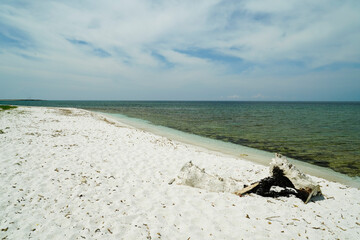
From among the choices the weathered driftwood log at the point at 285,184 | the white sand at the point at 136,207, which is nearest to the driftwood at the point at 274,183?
the weathered driftwood log at the point at 285,184

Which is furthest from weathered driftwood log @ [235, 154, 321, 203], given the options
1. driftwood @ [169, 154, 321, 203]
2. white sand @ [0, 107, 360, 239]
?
white sand @ [0, 107, 360, 239]

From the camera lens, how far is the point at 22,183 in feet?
21.0

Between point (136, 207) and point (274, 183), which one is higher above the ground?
point (274, 183)

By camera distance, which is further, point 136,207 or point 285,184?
point 285,184

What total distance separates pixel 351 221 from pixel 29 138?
1643 centimetres

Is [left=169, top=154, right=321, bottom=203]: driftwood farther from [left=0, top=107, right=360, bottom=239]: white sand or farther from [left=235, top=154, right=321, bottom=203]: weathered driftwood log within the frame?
[left=0, top=107, right=360, bottom=239]: white sand

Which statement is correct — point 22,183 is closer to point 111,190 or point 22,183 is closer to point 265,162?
point 111,190

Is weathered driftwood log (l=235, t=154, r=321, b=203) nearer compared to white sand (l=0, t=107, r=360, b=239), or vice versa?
white sand (l=0, t=107, r=360, b=239)

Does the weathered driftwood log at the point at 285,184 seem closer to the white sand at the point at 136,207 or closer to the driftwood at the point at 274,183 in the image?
the driftwood at the point at 274,183

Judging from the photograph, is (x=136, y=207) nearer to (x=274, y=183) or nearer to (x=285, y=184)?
(x=274, y=183)

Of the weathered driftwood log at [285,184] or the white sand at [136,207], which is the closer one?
the white sand at [136,207]

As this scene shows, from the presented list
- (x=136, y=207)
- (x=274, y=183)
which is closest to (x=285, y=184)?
(x=274, y=183)

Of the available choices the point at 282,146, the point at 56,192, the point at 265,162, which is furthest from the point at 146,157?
the point at 282,146

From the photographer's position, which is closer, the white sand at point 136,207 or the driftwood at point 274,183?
the white sand at point 136,207
